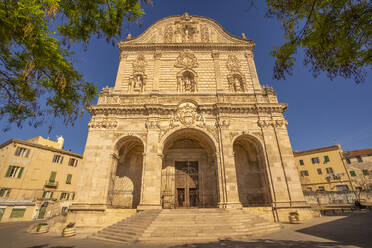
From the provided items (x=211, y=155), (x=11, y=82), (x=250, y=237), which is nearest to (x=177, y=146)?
(x=211, y=155)

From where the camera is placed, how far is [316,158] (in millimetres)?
31875

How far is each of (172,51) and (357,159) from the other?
3595cm

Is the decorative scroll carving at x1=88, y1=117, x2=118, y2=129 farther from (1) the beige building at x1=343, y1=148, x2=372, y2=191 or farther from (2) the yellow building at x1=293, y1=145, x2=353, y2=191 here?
(1) the beige building at x1=343, y1=148, x2=372, y2=191

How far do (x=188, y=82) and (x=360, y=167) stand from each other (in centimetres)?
3374

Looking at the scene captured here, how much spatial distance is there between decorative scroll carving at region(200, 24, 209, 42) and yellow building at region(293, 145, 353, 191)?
94.4 feet

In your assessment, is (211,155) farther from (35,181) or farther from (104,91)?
(35,181)

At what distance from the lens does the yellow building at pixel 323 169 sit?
29109 millimetres

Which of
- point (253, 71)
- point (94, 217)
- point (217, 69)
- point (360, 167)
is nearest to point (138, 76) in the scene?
point (217, 69)

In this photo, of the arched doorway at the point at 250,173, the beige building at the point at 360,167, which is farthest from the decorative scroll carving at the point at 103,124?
the beige building at the point at 360,167

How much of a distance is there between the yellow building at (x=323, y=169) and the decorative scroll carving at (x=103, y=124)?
34364 millimetres

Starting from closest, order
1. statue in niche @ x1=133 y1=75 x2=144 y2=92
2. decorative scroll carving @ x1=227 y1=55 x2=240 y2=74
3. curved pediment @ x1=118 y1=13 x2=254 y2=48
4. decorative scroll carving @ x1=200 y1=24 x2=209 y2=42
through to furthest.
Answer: statue in niche @ x1=133 y1=75 x2=144 y2=92 < decorative scroll carving @ x1=227 y1=55 x2=240 y2=74 < curved pediment @ x1=118 y1=13 x2=254 y2=48 < decorative scroll carving @ x1=200 y1=24 x2=209 y2=42

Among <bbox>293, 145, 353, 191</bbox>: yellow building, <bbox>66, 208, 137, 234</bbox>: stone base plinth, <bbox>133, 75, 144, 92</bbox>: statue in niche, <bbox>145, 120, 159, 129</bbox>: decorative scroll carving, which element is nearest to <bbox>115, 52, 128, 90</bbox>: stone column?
<bbox>133, 75, 144, 92</bbox>: statue in niche

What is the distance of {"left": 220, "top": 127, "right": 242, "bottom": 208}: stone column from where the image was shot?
11863 mm

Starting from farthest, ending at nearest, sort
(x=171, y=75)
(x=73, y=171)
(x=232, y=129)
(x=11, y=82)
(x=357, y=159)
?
(x=357, y=159) → (x=73, y=171) → (x=171, y=75) → (x=232, y=129) → (x=11, y=82)
